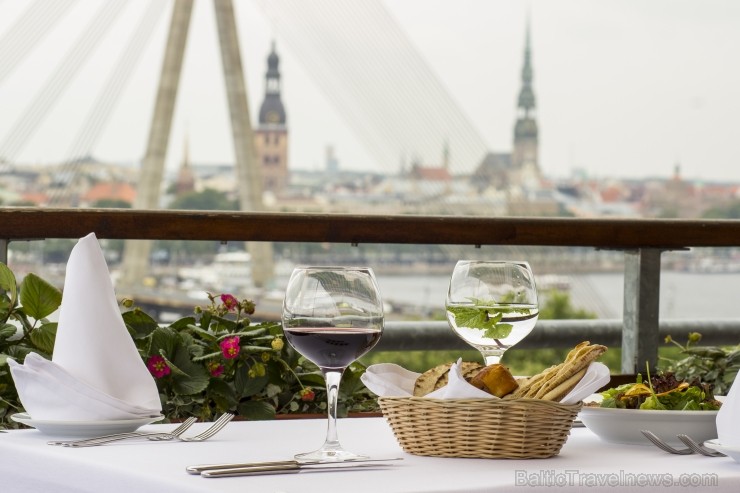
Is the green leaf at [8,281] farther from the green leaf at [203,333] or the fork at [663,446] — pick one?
the fork at [663,446]

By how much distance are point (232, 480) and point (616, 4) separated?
40.0 m

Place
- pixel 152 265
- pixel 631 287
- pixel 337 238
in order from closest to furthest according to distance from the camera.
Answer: pixel 337 238
pixel 631 287
pixel 152 265

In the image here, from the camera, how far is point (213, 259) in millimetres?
33188

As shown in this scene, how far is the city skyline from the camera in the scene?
112ft

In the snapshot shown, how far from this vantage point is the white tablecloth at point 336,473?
28.7 inches

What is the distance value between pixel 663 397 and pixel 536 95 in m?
34.0

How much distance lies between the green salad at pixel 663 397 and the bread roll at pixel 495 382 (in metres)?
0.15

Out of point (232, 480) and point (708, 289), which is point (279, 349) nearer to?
point (232, 480)

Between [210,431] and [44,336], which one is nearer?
[210,431]

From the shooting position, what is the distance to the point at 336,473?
765mm

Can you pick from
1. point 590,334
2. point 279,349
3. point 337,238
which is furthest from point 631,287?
point 279,349

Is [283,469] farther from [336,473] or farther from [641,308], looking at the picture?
[641,308]

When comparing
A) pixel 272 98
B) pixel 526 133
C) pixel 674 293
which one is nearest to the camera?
pixel 674 293

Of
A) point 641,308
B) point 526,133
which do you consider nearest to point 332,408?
point 641,308
